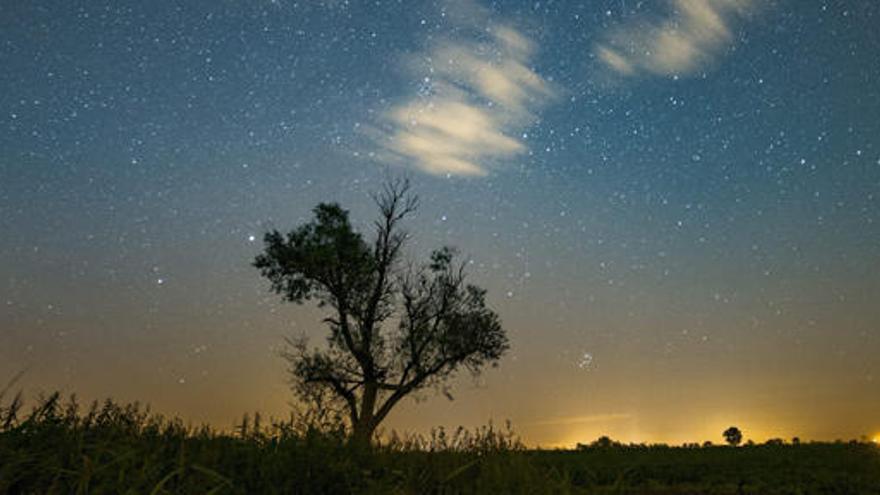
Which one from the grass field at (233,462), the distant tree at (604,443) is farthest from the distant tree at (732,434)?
the grass field at (233,462)

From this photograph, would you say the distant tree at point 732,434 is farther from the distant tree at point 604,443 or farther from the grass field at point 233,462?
the grass field at point 233,462

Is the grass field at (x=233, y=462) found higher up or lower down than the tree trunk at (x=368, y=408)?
lower down

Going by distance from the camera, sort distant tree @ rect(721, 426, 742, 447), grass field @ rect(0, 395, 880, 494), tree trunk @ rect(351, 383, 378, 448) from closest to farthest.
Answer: grass field @ rect(0, 395, 880, 494)
tree trunk @ rect(351, 383, 378, 448)
distant tree @ rect(721, 426, 742, 447)

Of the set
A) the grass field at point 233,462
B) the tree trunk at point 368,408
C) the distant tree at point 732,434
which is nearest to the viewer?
the grass field at point 233,462

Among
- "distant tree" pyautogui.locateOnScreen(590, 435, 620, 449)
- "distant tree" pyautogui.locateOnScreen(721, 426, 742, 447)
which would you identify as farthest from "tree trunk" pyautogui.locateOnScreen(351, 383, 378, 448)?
"distant tree" pyautogui.locateOnScreen(721, 426, 742, 447)

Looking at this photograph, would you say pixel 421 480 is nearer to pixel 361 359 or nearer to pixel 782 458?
pixel 782 458

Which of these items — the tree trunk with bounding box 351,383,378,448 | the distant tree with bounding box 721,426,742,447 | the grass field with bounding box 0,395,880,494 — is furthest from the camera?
the distant tree with bounding box 721,426,742,447

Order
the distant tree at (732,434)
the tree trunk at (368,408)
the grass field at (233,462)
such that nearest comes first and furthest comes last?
1. the grass field at (233,462)
2. the tree trunk at (368,408)
3. the distant tree at (732,434)

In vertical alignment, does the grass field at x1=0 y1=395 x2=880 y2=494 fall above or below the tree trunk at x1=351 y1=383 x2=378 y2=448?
below

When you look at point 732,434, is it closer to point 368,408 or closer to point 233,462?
point 368,408

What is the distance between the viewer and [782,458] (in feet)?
75.4

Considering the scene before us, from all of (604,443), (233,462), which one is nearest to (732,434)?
(604,443)

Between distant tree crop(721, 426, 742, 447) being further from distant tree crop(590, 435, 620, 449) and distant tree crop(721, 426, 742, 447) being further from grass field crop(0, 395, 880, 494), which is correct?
grass field crop(0, 395, 880, 494)

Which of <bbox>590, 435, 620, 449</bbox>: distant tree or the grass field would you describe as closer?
the grass field
